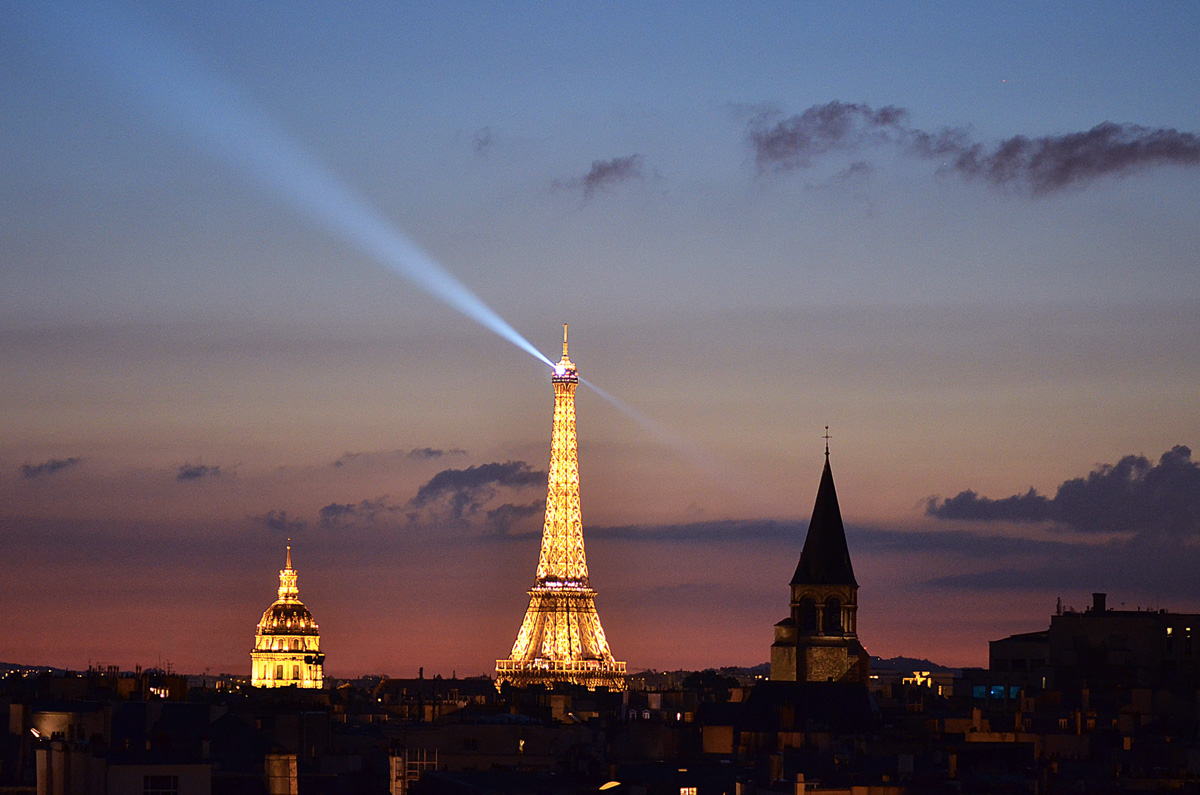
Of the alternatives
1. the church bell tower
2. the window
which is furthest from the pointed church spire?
the window

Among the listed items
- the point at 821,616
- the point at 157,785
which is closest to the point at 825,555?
the point at 821,616

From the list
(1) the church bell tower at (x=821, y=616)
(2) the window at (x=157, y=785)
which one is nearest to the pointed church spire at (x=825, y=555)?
(1) the church bell tower at (x=821, y=616)

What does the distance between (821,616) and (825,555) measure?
12.1ft

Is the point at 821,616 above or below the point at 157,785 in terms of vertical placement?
above

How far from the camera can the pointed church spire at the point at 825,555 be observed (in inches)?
6969

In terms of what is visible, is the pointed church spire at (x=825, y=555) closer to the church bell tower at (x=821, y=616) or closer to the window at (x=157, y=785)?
the church bell tower at (x=821, y=616)

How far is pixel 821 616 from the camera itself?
176 m

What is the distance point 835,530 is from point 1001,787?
97463 millimetres

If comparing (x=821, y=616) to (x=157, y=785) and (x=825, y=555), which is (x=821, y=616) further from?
(x=157, y=785)

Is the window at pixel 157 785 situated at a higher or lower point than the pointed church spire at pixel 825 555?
lower

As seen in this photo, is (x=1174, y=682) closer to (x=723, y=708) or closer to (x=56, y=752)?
(x=723, y=708)

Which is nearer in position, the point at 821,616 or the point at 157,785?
the point at 157,785

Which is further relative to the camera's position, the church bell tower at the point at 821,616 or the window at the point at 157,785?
the church bell tower at the point at 821,616

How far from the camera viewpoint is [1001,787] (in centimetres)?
8088
